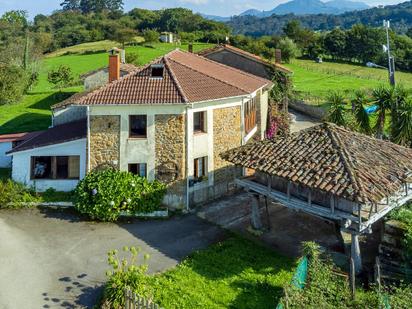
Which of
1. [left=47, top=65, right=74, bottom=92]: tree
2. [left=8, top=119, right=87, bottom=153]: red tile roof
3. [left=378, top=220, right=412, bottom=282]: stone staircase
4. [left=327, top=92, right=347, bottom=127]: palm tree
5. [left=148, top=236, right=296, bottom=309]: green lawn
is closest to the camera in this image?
[left=148, top=236, right=296, bottom=309]: green lawn

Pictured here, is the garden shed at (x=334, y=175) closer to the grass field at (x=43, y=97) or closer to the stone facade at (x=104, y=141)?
the stone facade at (x=104, y=141)

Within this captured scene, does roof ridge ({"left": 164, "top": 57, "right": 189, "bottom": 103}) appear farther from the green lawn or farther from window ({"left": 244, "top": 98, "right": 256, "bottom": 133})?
the green lawn

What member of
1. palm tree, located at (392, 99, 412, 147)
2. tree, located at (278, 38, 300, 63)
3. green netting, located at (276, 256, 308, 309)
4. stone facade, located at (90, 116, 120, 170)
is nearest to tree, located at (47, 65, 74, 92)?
stone facade, located at (90, 116, 120, 170)

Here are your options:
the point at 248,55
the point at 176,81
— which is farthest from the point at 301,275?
the point at 248,55

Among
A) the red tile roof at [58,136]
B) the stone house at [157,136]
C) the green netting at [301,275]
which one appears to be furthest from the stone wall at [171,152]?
the green netting at [301,275]

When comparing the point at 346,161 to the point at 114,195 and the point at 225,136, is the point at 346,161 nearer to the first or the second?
the point at 225,136

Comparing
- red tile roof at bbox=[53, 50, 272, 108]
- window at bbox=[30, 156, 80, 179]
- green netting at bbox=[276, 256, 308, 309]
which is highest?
red tile roof at bbox=[53, 50, 272, 108]
